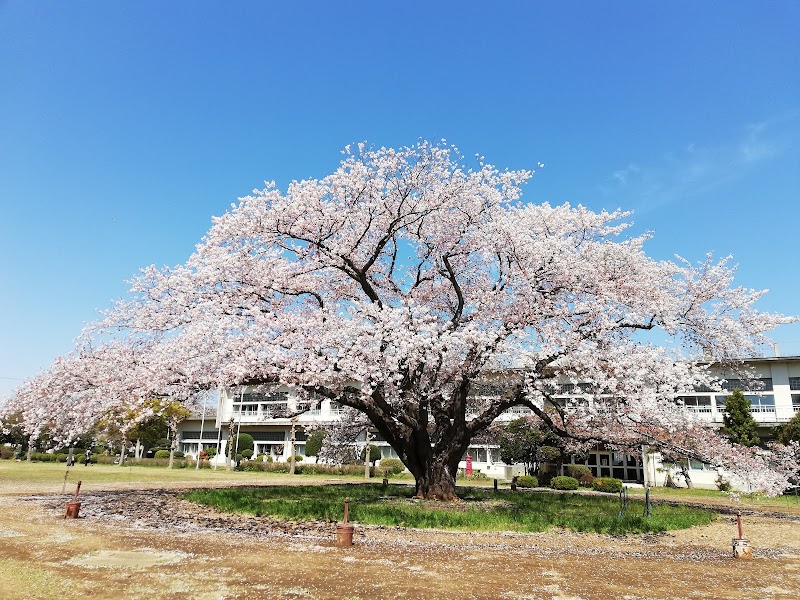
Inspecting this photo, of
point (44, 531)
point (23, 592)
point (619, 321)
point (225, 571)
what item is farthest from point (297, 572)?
point (619, 321)

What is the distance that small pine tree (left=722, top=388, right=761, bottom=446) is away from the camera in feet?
111

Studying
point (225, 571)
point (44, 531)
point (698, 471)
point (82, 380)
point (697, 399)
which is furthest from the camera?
point (697, 399)

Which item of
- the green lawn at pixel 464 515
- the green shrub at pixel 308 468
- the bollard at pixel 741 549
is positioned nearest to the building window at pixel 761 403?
the green lawn at pixel 464 515

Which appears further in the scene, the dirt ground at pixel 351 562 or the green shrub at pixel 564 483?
the green shrub at pixel 564 483

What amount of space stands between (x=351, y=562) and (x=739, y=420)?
3461 centimetres

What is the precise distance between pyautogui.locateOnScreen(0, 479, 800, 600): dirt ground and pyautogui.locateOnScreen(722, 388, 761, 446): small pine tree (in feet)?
76.2

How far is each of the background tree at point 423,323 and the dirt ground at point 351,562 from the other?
12.8 feet

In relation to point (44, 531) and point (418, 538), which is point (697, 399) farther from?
point (44, 531)

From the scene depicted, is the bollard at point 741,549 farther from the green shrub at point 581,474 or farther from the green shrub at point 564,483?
the green shrub at point 581,474

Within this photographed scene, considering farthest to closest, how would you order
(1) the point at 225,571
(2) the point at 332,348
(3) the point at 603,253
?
(3) the point at 603,253
(2) the point at 332,348
(1) the point at 225,571

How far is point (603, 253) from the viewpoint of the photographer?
56.3 feet

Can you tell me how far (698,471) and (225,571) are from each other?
1603 inches

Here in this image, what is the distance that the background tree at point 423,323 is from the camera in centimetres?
1496

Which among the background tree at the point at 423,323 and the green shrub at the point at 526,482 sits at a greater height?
the background tree at the point at 423,323
